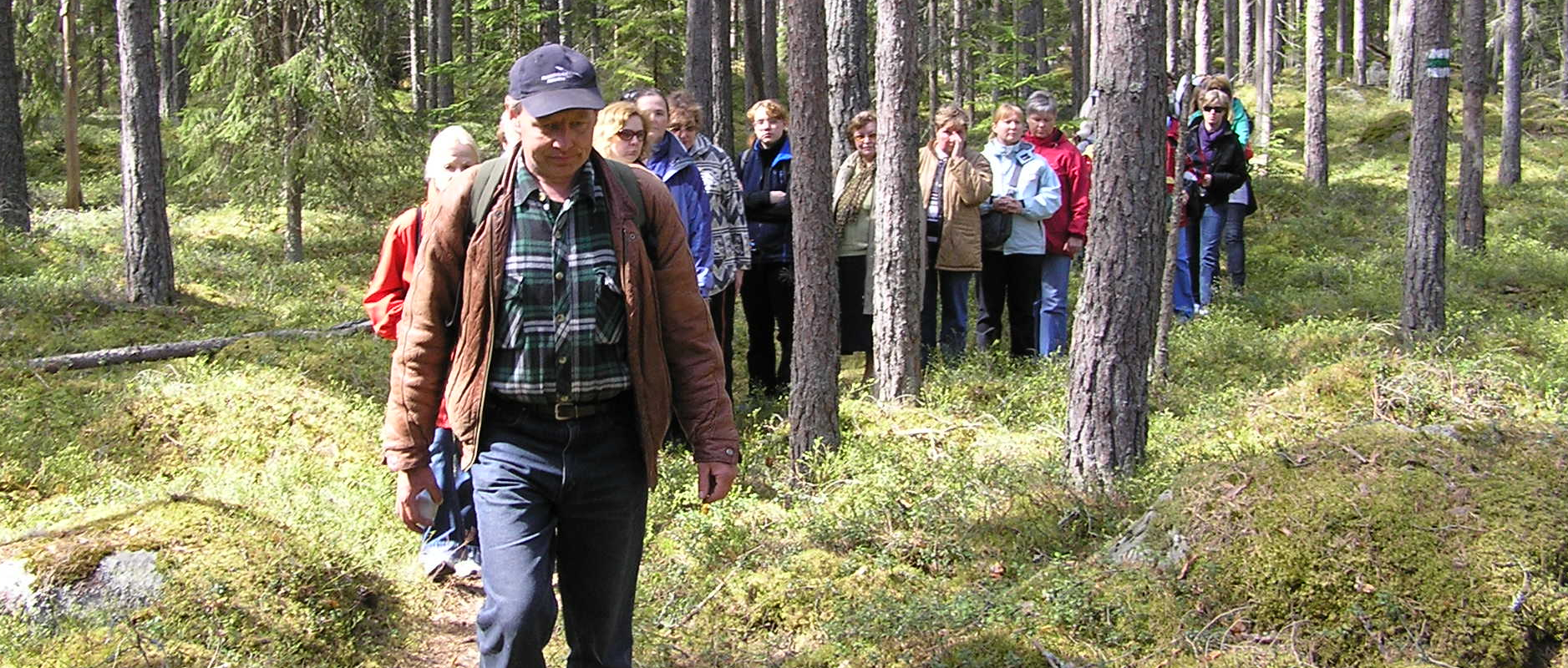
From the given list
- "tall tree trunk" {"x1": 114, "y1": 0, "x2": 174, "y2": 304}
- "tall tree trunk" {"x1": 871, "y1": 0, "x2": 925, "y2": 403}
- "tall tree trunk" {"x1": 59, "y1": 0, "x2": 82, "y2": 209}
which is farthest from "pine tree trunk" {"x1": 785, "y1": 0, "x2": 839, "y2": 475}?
"tall tree trunk" {"x1": 59, "y1": 0, "x2": 82, "y2": 209}

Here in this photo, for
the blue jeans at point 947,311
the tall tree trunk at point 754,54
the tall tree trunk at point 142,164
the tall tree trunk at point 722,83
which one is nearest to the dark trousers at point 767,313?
the blue jeans at point 947,311

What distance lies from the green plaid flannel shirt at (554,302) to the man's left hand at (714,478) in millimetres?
455

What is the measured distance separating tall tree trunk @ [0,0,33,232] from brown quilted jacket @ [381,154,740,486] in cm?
1552

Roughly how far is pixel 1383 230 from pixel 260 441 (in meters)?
14.9

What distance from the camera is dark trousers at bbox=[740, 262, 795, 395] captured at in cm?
908

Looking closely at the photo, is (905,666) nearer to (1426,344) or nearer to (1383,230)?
(1426,344)

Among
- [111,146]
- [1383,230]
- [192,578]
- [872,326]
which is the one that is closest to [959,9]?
[1383,230]

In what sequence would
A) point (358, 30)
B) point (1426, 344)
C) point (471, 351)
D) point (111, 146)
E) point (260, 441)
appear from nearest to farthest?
1. point (471, 351)
2. point (260, 441)
3. point (1426, 344)
4. point (358, 30)
5. point (111, 146)

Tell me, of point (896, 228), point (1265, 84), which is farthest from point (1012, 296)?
point (1265, 84)

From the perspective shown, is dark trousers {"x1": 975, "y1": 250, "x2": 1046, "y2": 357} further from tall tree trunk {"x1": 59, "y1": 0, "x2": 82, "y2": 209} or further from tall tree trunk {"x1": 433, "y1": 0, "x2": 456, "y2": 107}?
tall tree trunk {"x1": 433, "y1": 0, "x2": 456, "y2": 107}

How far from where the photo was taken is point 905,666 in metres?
4.62

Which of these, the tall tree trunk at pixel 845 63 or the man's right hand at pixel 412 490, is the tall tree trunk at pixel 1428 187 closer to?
the tall tree trunk at pixel 845 63

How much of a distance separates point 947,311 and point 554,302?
6816 millimetres

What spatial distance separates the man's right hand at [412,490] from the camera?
3537 mm
